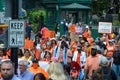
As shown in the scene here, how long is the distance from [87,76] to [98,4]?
44826 millimetres

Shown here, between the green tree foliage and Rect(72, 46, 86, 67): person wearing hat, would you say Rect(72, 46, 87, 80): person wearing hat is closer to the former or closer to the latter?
Rect(72, 46, 86, 67): person wearing hat

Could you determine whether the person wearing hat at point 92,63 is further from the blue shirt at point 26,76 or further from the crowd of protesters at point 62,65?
the blue shirt at point 26,76

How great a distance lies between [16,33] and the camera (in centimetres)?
1045

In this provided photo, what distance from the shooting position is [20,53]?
15469 millimetres

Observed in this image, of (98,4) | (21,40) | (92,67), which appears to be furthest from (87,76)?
(98,4)

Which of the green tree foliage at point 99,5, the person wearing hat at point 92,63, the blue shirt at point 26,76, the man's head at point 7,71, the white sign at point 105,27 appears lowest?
the green tree foliage at point 99,5

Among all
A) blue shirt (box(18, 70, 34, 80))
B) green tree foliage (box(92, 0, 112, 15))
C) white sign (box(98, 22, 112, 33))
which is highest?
blue shirt (box(18, 70, 34, 80))

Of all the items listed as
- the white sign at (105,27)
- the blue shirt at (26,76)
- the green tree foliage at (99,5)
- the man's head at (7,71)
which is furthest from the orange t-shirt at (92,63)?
the green tree foliage at (99,5)

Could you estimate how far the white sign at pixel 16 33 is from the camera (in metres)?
10.4

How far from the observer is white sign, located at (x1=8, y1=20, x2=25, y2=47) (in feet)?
34.0

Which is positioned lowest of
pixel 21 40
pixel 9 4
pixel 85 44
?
pixel 85 44

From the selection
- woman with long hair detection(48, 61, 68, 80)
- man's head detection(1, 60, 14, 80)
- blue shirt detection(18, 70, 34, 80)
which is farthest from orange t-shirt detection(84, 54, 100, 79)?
man's head detection(1, 60, 14, 80)

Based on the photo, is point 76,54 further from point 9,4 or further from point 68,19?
point 68,19

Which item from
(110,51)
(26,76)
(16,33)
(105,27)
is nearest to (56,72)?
→ (26,76)
